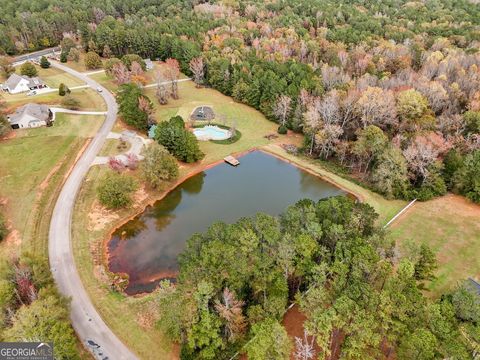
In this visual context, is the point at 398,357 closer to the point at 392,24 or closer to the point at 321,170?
the point at 321,170

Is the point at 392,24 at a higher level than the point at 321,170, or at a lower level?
higher

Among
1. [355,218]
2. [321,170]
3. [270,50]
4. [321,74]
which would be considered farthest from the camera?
[270,50]

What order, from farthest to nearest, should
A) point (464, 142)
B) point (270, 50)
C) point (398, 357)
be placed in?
point (270, 50), point (464, 142), point (398, 357)

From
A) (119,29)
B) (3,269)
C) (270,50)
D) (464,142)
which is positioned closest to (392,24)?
(270,50)

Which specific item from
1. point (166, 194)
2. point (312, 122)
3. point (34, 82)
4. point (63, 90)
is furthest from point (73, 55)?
point (312, 122)

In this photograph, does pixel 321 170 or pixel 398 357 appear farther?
pixel 321 170

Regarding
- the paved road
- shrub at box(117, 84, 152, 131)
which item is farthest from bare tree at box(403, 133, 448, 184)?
shrub at box(117, 84, 152, 131)
